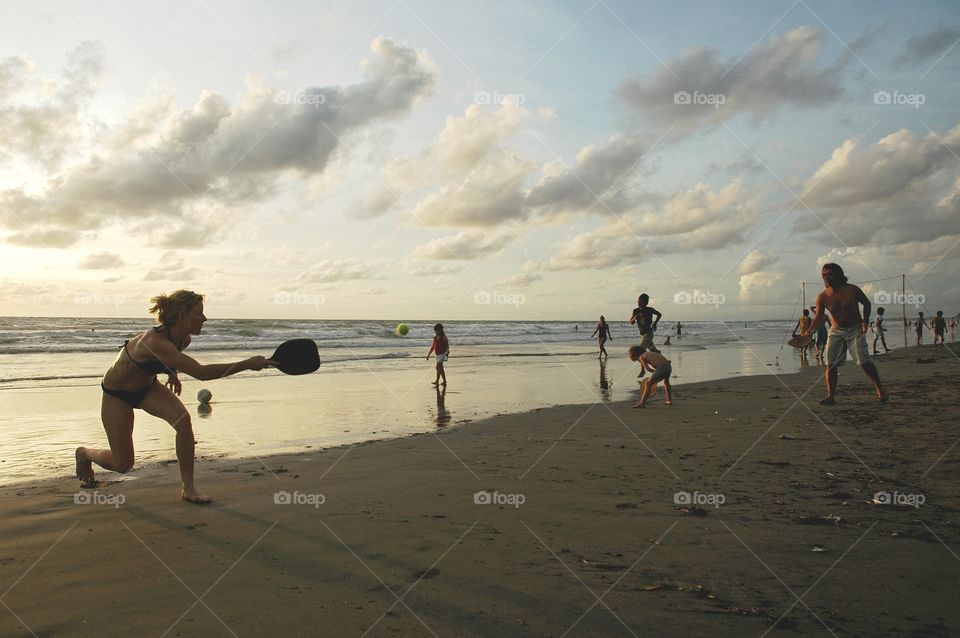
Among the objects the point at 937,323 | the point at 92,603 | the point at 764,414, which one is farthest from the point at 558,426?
the point at 937,323

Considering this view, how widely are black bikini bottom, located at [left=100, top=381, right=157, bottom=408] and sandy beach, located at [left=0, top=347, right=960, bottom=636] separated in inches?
34.1

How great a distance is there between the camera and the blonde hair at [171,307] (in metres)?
5.10

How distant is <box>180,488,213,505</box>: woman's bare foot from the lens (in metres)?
5.25

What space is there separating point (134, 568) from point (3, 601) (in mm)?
650

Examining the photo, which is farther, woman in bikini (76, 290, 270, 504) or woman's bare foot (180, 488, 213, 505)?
woman's bare foot (180, 488, 213, 505)

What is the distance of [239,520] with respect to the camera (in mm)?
4781

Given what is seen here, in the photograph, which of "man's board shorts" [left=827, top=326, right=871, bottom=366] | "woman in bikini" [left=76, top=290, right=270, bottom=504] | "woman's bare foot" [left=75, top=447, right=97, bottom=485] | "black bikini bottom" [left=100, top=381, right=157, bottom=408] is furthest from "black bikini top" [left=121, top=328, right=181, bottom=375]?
"man's board shorts" [left=827, top=326, right=871, bottom=366]

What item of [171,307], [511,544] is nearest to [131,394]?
[171,307]

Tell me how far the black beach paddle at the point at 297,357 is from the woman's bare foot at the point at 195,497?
1.28 metres

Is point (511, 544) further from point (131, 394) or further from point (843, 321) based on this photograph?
point (843, 321)

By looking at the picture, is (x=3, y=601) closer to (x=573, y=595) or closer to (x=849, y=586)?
(x=573, y=595)

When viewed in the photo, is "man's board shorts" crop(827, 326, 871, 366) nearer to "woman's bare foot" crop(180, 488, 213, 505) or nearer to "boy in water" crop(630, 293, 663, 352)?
"boy in water" crop(630, 293, 663, 352)

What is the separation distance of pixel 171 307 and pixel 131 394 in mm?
826

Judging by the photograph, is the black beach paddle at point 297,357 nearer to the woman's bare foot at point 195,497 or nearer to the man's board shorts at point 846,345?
the woman's bare foot at point 195,497
